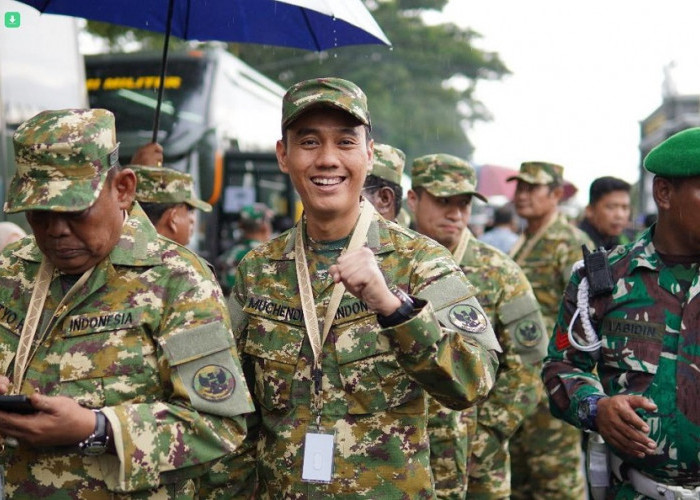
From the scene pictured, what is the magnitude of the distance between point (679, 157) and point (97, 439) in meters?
2.13

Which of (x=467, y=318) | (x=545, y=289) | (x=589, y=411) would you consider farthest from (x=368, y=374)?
(x=545, y=289)

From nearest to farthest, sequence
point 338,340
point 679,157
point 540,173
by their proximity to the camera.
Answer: point 338,340 < point 679,157 < point 540,173

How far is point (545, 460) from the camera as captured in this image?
6.12m

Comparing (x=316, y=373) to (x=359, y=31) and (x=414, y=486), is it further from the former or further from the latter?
(x=359, y=31)

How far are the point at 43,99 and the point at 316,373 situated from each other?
486 centimetres

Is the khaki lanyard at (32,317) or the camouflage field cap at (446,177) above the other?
the camouflage field cap at (446,177)

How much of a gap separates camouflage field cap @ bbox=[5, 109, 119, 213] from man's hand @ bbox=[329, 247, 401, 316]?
2.33 feet

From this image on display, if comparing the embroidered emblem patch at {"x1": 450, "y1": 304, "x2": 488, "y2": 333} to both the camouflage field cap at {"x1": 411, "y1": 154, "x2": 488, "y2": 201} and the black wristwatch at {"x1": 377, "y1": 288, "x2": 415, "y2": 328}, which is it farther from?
the camouflage field cap at {"x1": 411, "y1": 154, "x2": 488, "y2": 201}

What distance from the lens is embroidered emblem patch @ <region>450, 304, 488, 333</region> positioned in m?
2.88

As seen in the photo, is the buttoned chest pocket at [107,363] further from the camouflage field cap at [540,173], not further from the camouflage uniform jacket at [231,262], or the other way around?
the camouflage uniform jacket at [231,262]

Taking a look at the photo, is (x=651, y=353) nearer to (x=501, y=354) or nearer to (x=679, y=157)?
(x=679, y=157)

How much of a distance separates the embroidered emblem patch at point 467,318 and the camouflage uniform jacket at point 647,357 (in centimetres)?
69

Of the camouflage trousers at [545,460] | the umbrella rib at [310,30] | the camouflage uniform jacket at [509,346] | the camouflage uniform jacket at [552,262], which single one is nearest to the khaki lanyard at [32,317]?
the umbrella rib at [310,30]

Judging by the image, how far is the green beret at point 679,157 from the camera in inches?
127
